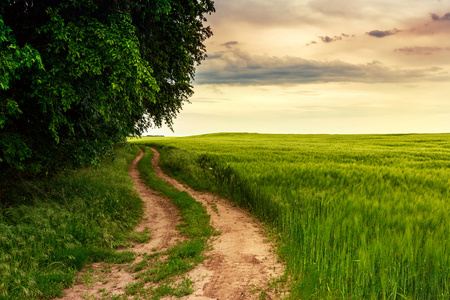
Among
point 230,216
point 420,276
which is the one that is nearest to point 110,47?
point 230,216

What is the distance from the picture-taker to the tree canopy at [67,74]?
684cm

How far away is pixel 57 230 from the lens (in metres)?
7.09

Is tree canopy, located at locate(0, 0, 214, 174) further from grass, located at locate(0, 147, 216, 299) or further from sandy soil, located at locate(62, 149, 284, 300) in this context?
sandy soil, located at locate(62, 149, 284, 300)

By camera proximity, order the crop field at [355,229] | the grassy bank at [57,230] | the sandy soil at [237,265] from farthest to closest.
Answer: the grassy bank at [57,230] → the sandy soil at [237,265] → the crop field at [355,229]

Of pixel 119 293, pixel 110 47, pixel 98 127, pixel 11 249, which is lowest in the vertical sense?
pixel 119 293

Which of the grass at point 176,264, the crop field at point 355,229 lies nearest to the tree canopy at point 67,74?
the grass at point 176,264

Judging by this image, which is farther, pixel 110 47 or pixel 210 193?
pixel 210 193

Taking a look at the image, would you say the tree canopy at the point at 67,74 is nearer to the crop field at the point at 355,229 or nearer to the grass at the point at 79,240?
the grass at the point at 79,240

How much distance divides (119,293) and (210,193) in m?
8.47

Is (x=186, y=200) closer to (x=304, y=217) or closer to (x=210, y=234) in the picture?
(x=210, y=234)

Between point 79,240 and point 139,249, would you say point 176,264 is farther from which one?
point 79,240

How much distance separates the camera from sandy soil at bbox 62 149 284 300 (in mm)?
5039

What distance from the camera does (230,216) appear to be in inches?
384

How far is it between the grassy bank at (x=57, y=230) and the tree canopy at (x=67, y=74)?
1158 mm
